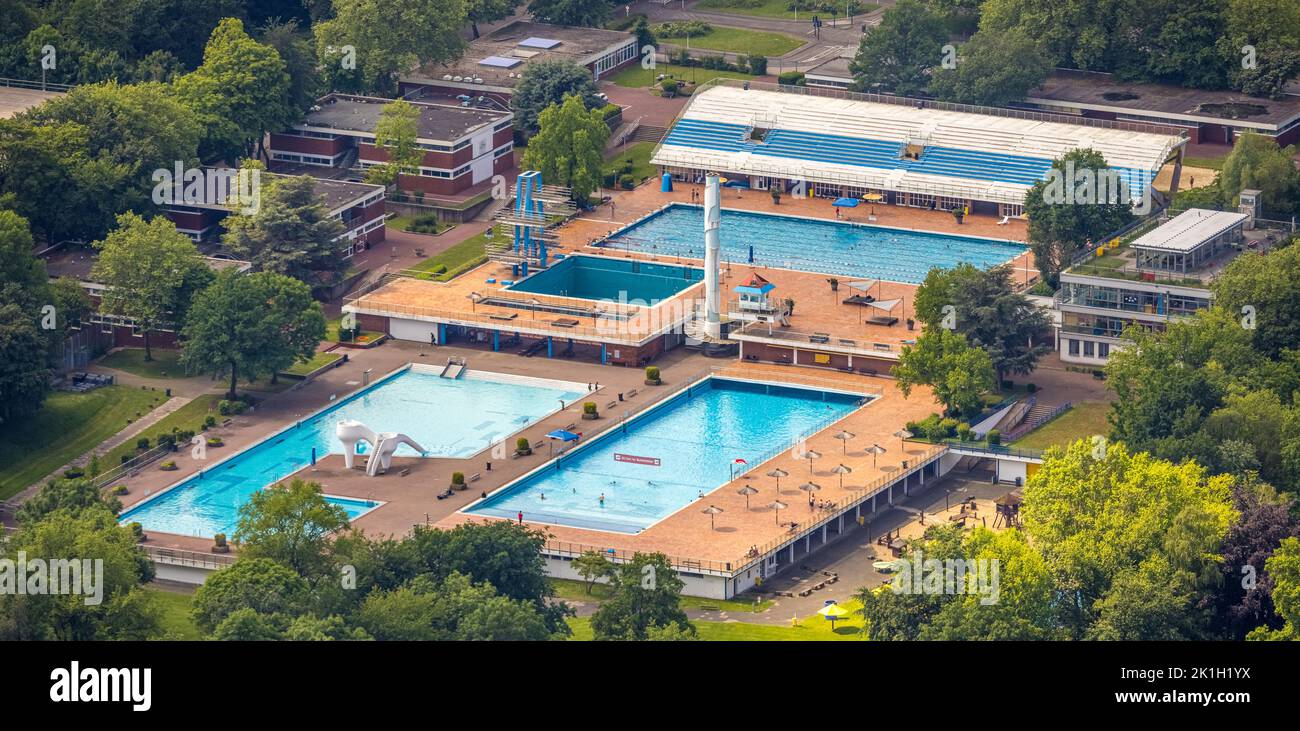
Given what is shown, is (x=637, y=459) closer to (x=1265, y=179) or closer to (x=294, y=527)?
(x=294, y=527)

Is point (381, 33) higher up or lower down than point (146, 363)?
higher up

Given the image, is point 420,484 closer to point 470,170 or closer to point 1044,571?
point 1044,571

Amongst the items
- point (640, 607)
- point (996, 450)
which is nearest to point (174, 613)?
point (640, 607)

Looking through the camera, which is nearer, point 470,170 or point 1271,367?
point 1271,367

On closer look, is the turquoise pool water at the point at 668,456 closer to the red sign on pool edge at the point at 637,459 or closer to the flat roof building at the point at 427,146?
the red sign on pool edge at the point at 637,459

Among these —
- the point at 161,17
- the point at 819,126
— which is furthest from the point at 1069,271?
the point at 161,17

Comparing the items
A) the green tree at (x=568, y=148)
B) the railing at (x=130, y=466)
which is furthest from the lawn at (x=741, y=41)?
the railing at (x=130, y=466)
